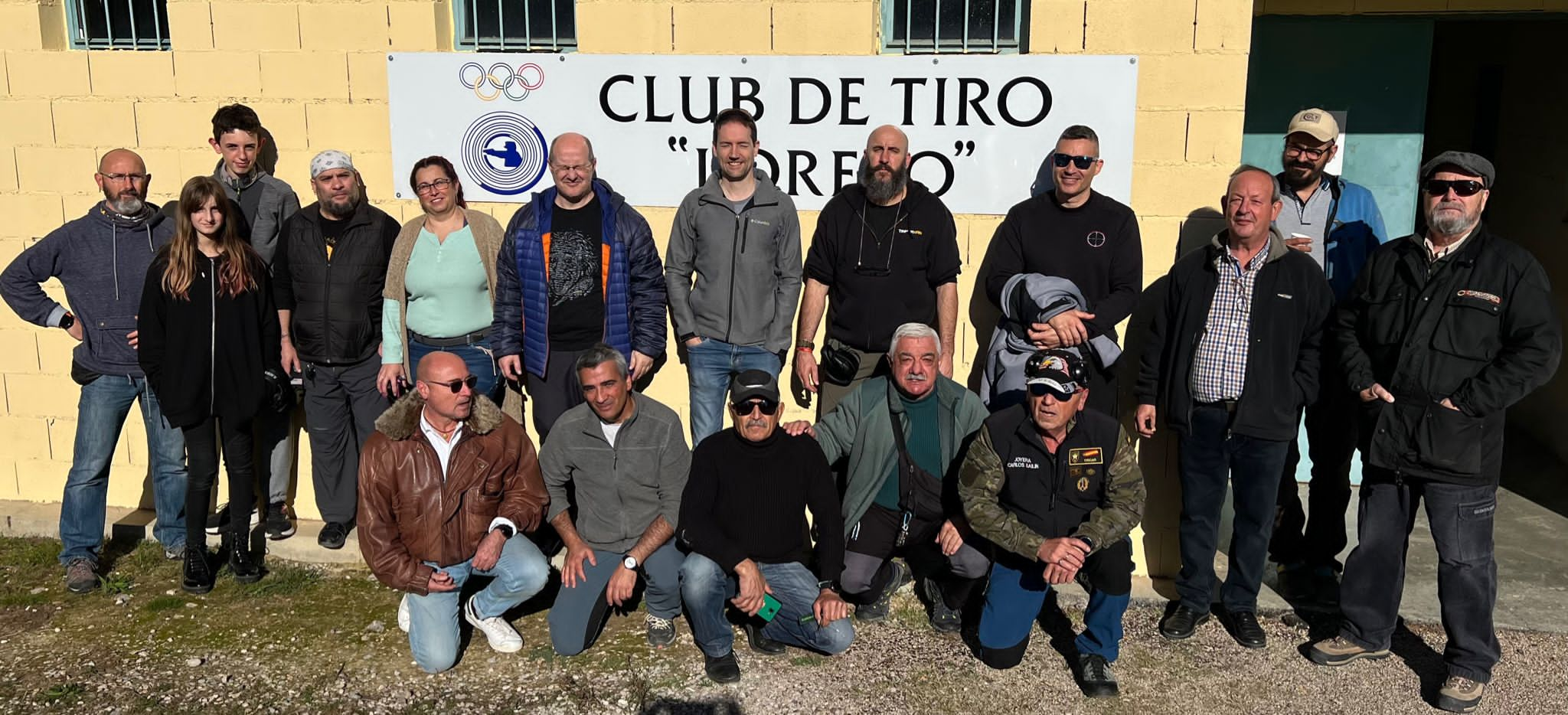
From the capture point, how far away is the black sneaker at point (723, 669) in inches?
169

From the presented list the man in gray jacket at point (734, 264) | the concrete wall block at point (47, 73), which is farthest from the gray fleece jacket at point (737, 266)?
the concrete wall block at point (47, 73)

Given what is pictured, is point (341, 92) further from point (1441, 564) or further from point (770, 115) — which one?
point (1441, 564)

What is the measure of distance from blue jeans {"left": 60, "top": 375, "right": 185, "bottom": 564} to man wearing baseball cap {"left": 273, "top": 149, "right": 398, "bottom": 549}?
24.6 inches

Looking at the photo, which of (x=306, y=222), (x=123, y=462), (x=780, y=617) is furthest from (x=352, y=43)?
(x=780, y=617)

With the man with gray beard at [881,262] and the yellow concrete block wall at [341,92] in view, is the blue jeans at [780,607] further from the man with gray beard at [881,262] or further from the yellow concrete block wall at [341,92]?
the yellow concrete block wall at [341,92]

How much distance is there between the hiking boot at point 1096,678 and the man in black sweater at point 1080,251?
102 centimetres

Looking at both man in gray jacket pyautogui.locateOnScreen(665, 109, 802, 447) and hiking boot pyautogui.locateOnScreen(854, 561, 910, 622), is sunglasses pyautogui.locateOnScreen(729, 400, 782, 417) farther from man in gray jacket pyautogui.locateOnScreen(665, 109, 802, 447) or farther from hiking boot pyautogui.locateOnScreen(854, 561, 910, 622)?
hiking boot pyautogui.locateOnScreen(854, 561, 910, 622)

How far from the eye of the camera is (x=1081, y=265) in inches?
179

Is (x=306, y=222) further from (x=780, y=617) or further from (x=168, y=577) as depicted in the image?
(x=780, y=617)

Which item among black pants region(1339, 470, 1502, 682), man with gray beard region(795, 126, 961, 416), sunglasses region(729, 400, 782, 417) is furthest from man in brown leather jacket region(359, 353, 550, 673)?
black pants region(1339, 470, 1502, 682)

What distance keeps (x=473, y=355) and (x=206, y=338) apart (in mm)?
1075

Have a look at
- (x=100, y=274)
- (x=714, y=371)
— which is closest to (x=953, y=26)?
(x=714, y=371)

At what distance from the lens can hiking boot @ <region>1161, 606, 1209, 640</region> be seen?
4.62 meters

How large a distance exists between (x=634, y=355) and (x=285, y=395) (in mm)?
1592
